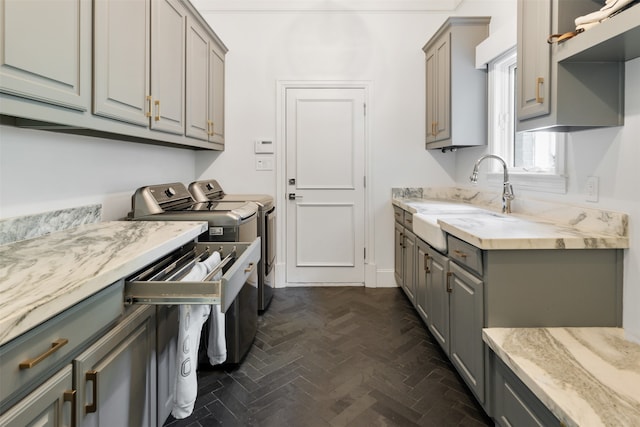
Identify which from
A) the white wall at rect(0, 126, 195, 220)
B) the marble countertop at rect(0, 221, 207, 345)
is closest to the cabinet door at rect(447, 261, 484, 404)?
the marble countertop at rect(0, 221, 207, 345)

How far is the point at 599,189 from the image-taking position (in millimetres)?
1764

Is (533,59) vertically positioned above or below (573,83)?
above

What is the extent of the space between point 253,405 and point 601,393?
4.96 ft

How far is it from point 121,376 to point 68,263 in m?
0.40

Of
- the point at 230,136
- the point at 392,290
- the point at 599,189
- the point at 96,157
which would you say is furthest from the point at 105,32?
the point at 392,290

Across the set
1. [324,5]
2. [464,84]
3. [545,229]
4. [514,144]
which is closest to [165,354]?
[545,229]

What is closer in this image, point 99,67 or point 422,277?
point 99,67

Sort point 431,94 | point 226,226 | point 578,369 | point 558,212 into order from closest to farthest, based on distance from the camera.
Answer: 1. point 578,369
2. point 558,212
3. point 226,226
4. point 431,94

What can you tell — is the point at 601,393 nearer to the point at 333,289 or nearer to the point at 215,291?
the point at 215,291

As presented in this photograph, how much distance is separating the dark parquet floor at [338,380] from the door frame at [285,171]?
2.73 feet

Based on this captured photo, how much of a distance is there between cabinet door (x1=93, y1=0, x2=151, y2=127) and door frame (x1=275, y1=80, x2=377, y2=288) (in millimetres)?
1833

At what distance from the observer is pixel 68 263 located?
111 cm

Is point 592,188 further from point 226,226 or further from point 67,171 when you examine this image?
point 67,171

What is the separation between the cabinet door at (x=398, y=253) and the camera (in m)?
3.43
